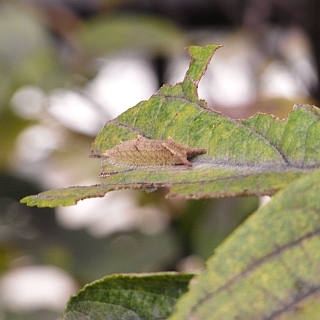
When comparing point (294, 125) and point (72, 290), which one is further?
point (72, 290)

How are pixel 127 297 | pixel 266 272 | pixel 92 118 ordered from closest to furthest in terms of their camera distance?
pixel 266 272 → pixel 127 297 → pixel 92 118

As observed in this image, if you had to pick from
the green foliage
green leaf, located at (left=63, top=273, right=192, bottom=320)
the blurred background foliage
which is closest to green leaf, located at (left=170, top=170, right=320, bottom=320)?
the green foliage

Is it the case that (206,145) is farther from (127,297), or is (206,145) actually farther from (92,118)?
(92,118)

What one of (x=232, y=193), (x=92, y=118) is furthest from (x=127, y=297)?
(x=92, y=118)

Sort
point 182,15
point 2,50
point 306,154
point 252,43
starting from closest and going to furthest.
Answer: point 306,154 → point 2,50 → point 252,43 → point 182,15

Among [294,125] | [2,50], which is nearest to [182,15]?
[2,50]

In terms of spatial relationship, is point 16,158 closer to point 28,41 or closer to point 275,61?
point 28,41
